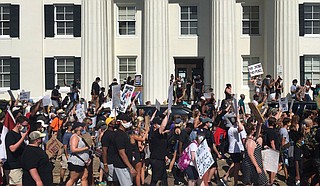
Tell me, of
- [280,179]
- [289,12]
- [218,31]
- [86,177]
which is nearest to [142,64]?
[218,31]

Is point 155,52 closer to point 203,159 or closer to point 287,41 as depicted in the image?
point 287,41

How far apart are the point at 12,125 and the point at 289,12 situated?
62.8ft

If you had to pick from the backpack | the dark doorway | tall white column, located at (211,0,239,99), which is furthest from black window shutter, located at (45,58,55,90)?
the backpack

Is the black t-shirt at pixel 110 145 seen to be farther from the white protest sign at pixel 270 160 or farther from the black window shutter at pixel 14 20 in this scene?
the black window shutter at pixel 14 20

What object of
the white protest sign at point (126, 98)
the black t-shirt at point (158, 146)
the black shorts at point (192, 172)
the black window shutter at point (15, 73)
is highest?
the black window shutter at point (15, 73)

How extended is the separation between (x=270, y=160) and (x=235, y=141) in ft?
5.10

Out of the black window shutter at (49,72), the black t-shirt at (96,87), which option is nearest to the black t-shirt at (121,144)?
the black t-shirt at (96,87)

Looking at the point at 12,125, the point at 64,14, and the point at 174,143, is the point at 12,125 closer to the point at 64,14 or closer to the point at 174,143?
the point at 174,143

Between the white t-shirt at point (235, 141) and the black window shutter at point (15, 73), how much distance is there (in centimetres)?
1841

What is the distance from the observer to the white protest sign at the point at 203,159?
10836mm

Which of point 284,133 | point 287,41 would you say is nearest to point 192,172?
point 284,133

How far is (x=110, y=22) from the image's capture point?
29.6m

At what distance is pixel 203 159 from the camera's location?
36.0 feet

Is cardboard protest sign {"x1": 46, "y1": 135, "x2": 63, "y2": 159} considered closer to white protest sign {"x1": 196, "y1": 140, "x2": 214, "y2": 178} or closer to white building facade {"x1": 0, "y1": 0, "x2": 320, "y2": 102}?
white protest sign {"x1": 196, "y1": 140, "x2": 214, "y2": 178}
